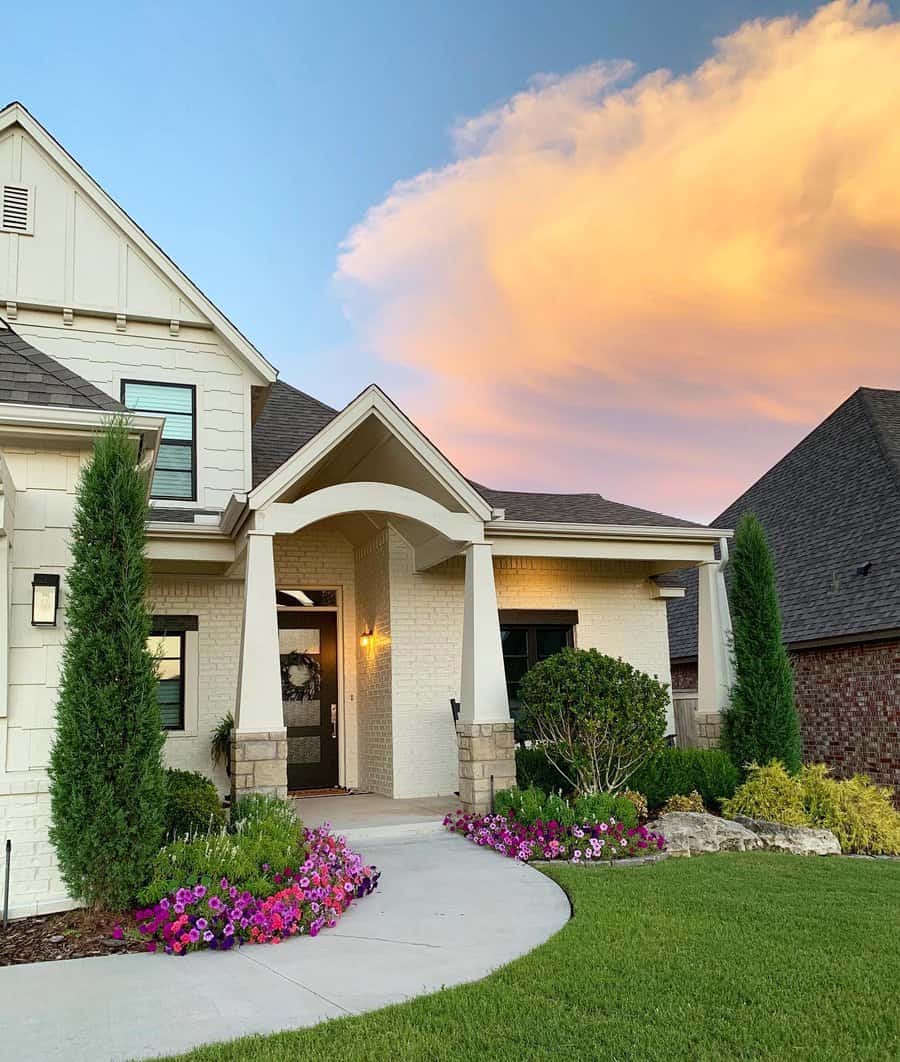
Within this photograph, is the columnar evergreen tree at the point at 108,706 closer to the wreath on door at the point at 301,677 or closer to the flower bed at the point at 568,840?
the flower bed at the point at 568,840

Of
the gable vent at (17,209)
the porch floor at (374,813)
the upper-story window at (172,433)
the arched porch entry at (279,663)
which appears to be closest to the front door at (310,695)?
the porch floor at (374,813)

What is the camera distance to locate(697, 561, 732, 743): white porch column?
11.0 metres

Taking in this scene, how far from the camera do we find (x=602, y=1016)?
12.7 ft

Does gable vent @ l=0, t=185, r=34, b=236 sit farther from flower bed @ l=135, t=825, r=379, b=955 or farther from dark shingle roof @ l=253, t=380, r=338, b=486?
flower bed @ l=135, t=825, r=379, b=955

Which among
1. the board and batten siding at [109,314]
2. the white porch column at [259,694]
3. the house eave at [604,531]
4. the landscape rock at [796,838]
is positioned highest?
the board and batten siding at [109,314]

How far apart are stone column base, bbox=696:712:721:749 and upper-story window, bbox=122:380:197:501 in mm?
7015

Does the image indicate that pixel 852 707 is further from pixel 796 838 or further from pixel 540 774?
pixel 540 774

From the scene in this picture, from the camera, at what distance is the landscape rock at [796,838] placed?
27.8 feet

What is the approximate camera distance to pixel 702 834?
8289 millimetres

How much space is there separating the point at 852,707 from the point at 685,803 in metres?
A: 5.18

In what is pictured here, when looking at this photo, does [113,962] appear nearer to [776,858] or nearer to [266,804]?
[266,804]

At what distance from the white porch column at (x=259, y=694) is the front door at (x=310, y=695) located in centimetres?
318

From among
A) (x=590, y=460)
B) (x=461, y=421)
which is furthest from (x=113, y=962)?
(x=590, y=460)

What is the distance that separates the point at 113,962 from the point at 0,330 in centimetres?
552
